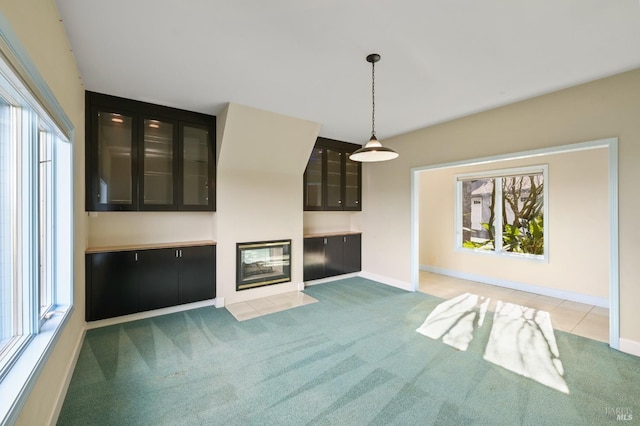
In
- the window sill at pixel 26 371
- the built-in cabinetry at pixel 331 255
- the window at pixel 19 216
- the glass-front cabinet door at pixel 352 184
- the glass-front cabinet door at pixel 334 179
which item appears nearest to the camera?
the window sill at pixel 26 371

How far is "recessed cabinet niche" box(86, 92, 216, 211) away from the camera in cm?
331

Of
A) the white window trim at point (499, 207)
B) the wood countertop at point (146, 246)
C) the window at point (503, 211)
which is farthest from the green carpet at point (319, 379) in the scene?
the window at point (503, 211)

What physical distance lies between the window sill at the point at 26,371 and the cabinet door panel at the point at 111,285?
138 cm

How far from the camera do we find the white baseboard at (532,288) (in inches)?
165

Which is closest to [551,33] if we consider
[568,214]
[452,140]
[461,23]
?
[461,23]

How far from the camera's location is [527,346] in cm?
290

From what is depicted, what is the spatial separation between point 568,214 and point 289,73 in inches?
197

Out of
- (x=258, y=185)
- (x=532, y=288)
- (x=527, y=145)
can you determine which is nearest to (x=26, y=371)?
(x=258, y=185)

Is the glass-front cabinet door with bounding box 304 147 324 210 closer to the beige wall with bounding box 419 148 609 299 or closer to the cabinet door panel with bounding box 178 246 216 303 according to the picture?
the cabinet door panel with bounding box 178 246 216 303

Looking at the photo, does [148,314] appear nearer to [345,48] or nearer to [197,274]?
[197,274]

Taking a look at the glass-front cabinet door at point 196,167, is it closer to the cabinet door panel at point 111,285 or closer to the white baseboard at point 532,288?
the cabinet door panel at point 111,285

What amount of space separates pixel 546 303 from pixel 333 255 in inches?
143

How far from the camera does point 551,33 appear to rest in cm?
221

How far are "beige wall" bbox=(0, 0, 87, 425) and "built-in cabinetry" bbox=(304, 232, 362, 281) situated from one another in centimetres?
327
